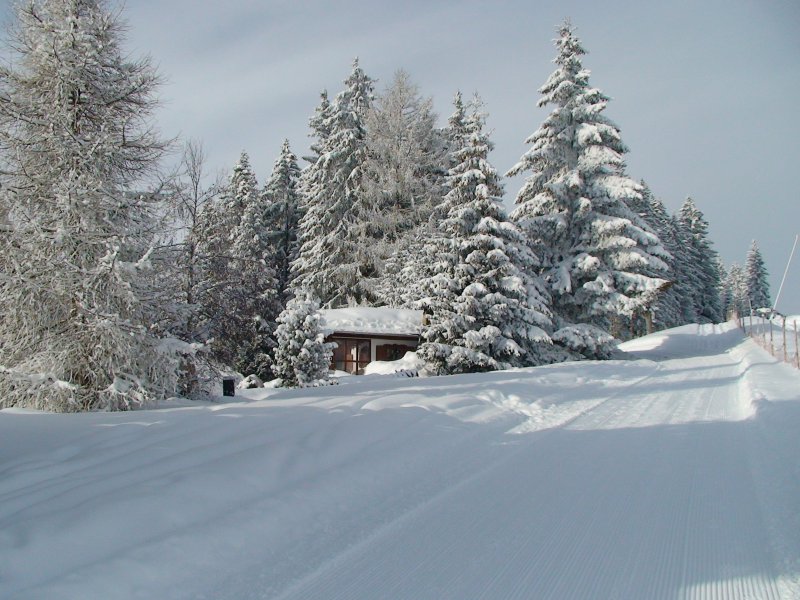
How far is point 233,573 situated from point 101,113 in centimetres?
1104

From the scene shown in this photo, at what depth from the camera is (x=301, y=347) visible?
798 inches

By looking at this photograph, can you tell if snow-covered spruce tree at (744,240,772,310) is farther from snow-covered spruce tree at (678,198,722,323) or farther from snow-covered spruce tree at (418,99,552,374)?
snow-covered spruce tree at (418,99,552,374)

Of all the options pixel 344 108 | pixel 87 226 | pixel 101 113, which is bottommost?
pixel 87 226

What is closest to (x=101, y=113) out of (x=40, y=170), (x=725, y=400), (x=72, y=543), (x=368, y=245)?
(x=40, y=170)

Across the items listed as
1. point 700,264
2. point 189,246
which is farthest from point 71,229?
point 700,264

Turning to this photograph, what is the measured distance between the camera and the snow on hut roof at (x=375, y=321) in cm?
2736

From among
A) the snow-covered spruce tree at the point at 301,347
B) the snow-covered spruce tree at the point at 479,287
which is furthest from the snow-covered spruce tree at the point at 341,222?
the snow-covered spruce tree at the point at 479,287

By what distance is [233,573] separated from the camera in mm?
3355

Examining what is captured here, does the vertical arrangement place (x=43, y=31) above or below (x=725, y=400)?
above

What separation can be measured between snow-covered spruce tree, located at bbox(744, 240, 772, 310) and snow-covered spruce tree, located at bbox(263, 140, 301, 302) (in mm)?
68181

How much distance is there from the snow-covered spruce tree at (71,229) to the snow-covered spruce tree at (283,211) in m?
28.6

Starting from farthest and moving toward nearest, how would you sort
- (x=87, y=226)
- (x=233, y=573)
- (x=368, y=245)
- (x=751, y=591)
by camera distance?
(x=368, y=245) → (x=87, y=226) → (x=233, y=573) → (x=751, y=591)

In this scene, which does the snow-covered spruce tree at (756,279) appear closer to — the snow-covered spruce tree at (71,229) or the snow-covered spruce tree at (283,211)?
the snow-covered spruce tree at (283,211)

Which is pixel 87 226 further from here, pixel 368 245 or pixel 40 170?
pixel 368 245
